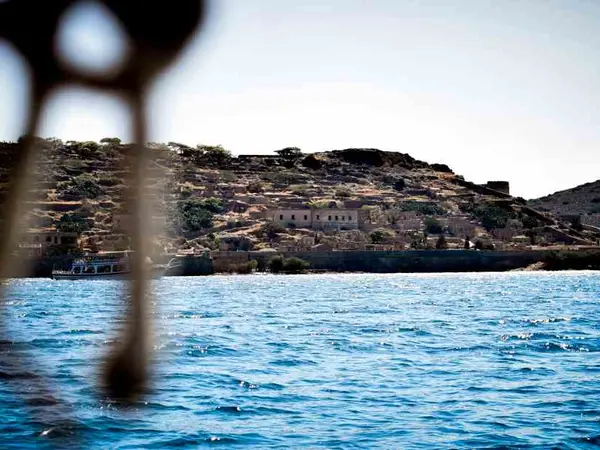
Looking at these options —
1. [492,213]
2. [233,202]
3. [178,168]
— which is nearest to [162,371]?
[233,202]

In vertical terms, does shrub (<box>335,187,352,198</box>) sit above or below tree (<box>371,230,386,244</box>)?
above

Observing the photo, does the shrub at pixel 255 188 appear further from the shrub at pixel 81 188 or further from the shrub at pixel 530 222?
the shrub at pixel 530 222

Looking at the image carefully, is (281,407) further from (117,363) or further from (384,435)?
(117,363)

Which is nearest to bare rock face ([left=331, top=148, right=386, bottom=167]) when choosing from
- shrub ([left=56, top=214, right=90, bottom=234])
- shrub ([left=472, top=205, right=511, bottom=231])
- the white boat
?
shrub ([left=472, top=205, right=511, bottom=231])

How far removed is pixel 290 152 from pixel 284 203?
42.8 meters

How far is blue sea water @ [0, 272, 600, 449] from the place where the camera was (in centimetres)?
851

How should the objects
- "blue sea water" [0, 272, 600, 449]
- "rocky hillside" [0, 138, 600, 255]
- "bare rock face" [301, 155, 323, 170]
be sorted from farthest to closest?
"bare rock face" [301, 155, 323, 170]
"rocky hillside" [0, 138, 600, 255]
"blue sea water" [0, 272, 600, 449]

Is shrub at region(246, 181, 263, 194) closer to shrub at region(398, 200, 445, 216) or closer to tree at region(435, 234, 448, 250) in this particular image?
shrub at region(398, 200, 445, 216)

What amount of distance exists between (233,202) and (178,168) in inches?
745

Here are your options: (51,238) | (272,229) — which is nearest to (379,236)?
(272,229)

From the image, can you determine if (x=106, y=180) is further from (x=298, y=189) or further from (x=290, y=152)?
(x=290, y=152)

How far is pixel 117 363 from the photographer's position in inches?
94.7

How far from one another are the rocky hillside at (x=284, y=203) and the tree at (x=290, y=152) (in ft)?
5.46

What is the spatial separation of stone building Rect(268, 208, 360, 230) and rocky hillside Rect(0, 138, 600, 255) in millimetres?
1400
